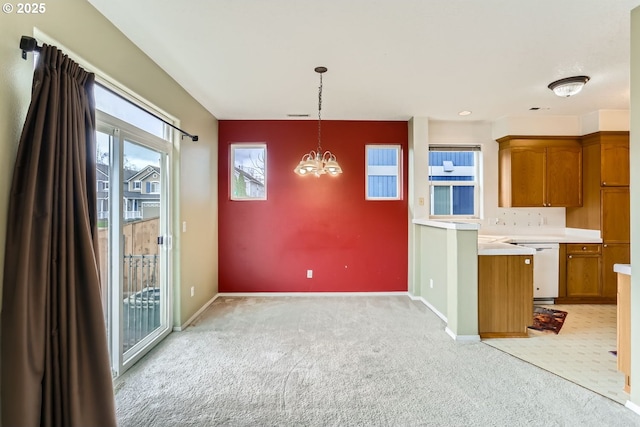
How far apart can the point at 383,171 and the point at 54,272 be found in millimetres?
4058

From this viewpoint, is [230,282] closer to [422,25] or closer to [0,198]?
[0,198]

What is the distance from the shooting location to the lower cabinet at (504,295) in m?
3.01

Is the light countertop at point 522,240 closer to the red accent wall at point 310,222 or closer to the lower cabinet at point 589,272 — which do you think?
the lower cabinet at point 589,272

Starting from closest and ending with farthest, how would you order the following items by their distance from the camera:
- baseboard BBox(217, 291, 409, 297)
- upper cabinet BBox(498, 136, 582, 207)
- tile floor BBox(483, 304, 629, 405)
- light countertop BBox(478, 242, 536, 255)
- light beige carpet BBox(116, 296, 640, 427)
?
light beige carpet BBox(116, 296, 640, 427), tile floor BBox(483, 304, 629, 405), light countertop BBox(478, 242, 536, 255), upper cabinet BBox(498, 136, 582, 207), baseboard BBox(217, 291, 409, 297)

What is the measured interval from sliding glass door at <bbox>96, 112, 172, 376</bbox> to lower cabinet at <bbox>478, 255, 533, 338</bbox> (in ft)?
11.0

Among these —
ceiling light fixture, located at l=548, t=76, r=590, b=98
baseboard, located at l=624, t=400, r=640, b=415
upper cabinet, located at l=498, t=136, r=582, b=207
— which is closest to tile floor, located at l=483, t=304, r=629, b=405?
baseboard, located at l=624, t=400, r=640, b=415

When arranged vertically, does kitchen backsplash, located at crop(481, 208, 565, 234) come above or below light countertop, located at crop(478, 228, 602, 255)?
above

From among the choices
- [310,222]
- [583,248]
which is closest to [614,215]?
[583,248]

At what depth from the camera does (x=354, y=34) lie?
229 centimetres

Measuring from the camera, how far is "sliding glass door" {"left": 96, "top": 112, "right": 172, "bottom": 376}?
2244 millimetres

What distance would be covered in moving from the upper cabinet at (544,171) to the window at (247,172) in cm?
380

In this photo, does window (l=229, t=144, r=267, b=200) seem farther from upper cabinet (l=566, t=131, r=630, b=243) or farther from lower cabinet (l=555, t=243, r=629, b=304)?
upper cabinet (l=566, t=131, r=630, b=243)

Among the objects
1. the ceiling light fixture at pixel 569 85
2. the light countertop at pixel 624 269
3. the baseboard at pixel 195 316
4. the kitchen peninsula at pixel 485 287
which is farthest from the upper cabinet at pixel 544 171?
the baseboard at pixel 195 316

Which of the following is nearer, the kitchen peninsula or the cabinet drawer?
the kitchen peninsula
